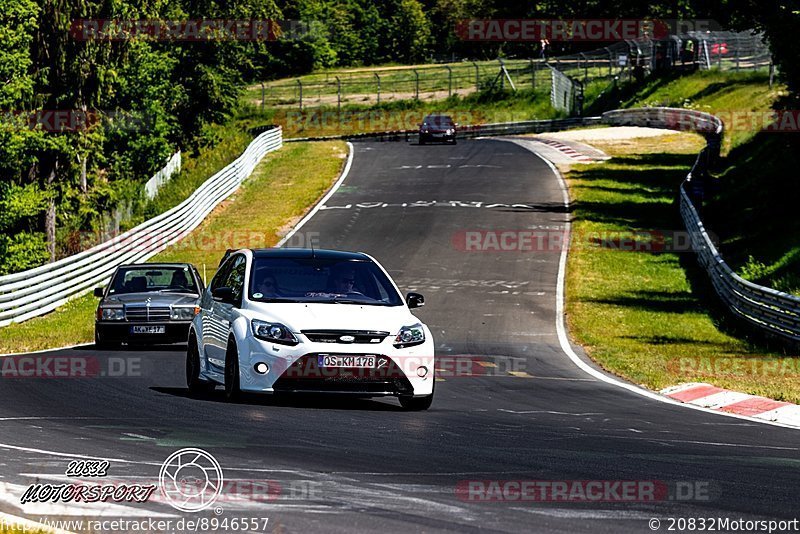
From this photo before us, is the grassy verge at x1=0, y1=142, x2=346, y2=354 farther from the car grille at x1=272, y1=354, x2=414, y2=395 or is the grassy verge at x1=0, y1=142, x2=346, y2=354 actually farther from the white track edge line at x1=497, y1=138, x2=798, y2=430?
the car grille at x1=272, y1=354, x2=414, y2=395

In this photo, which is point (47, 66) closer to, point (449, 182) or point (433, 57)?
point (449, 182)

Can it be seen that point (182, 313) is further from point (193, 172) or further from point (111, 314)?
point (193, 172)

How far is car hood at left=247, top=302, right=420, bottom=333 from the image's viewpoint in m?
12.0

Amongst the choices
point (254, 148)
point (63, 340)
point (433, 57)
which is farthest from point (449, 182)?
point (433, 57)

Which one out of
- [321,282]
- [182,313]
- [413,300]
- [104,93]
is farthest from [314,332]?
[104,93]

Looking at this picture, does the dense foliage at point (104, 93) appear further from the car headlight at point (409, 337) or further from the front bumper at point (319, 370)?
the front bumper at point (319, 370)

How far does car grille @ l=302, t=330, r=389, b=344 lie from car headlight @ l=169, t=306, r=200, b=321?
816cm

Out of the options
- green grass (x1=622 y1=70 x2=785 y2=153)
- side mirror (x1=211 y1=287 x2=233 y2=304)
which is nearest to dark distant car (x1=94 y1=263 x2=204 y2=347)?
side mirror (x1=211 y1=287 x2=233 y2=304)

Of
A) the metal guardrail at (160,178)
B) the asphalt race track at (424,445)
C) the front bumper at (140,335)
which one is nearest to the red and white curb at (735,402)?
the asphalt race track at (424,445)

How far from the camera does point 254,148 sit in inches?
2227

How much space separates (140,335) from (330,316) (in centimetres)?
835

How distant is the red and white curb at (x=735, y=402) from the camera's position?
537 inches

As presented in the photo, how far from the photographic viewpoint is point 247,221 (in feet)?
138

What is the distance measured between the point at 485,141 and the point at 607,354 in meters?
46.9
